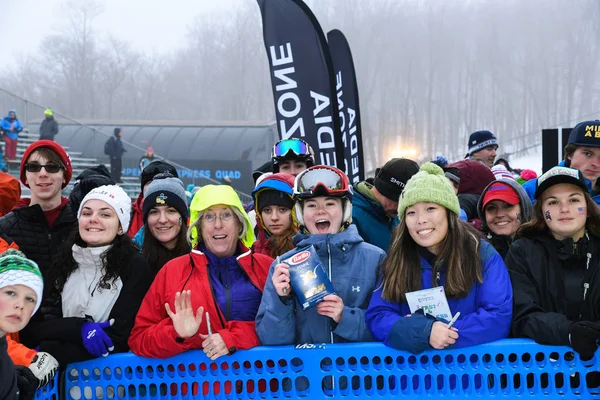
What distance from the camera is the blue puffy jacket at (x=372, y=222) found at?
454cm

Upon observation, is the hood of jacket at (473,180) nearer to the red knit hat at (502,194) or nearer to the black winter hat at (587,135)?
the black winter hat at (587,135)

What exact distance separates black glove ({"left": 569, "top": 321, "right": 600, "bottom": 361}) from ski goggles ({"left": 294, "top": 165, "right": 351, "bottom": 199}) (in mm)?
1375

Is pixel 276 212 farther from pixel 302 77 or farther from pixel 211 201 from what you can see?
pixel 302 77

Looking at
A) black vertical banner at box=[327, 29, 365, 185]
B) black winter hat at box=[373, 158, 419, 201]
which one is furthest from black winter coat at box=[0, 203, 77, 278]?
black vertical banner at box=[327, 29, 365, 185]

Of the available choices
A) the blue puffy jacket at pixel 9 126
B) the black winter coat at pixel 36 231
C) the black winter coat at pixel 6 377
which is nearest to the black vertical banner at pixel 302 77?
the black winter coat at pixel 36 231

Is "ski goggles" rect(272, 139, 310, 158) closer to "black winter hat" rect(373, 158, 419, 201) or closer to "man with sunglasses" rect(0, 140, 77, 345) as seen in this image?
"black winter hat" rect(373, 158, 419, 201)

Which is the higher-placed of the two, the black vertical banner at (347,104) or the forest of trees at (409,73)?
the forest of trees at (409,73)

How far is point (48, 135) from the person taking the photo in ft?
67.8

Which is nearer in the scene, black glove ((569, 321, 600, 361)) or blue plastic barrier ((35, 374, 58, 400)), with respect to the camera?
black glove ((569, 321, 600, 361))

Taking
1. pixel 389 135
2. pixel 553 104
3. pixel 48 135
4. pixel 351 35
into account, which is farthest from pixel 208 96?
pixel 48 135

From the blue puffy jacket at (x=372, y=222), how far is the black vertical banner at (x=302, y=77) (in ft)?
8.60

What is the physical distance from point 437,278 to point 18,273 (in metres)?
2.05

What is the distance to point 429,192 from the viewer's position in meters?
3.12

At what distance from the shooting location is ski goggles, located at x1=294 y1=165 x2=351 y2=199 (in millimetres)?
3346
